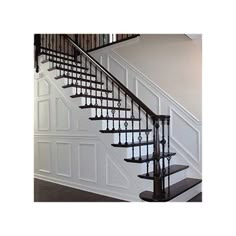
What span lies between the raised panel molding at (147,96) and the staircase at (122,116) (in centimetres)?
14

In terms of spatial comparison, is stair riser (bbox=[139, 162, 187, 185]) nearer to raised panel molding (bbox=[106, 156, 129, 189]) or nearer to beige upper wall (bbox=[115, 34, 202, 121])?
raised panel molding (bbox=[106, 156, 129, 189])

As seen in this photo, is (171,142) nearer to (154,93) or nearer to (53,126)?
(154,93)

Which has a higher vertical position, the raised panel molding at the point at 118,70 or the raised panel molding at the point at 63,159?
the raised panel molding at the point at 118,70

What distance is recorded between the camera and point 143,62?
3359 millimetres

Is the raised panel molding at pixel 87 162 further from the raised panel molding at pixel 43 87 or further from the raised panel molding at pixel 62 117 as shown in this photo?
the raised panel molding at pixel 43 87

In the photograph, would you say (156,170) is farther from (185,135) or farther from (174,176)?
(185,135)

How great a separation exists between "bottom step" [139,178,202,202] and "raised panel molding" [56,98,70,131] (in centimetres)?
132

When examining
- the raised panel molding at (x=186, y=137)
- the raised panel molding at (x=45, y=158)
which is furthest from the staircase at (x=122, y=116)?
the raised panel molding at (x=45, y=158)

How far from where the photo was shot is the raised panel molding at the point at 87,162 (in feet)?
9.34

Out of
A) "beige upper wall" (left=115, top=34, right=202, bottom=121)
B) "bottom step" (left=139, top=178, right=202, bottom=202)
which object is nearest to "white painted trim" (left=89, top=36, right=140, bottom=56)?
"beige upper wall" (left=115, top=34, right=202, bottom=121)

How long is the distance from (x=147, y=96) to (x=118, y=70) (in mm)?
686

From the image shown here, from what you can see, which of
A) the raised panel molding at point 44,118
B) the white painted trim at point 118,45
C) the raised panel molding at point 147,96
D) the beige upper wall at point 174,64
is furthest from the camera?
the white painted trim at point 118,45

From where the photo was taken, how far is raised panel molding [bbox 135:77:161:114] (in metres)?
3.15
